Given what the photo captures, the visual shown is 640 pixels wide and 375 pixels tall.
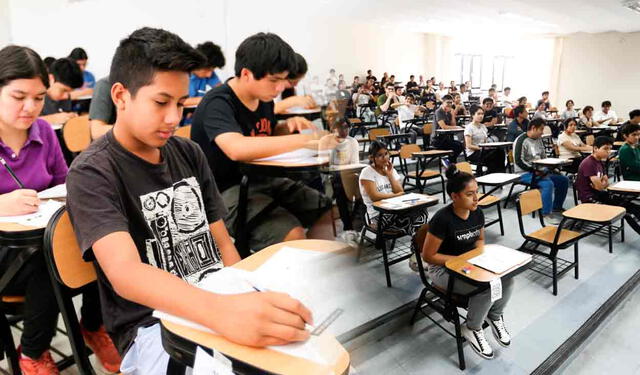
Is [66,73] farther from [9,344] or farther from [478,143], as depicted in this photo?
[478,143]

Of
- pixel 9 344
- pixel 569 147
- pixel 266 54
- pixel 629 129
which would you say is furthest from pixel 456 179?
pixel 629 129

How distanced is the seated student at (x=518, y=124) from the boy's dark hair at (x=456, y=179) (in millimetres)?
260

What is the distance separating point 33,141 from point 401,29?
1.36 meters

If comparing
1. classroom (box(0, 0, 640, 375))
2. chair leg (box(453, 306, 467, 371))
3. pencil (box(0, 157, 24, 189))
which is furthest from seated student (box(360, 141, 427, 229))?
pencil (box(0, 157, 24, 189))

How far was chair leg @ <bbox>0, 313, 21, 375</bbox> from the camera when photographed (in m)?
1.20

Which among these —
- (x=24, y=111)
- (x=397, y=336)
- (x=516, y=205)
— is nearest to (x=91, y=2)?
(x=24, y=111)

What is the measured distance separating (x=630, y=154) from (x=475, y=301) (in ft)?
9.57

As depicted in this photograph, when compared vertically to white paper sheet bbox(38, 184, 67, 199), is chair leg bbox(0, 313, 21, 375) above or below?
below

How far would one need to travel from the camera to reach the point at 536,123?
1.38 metres

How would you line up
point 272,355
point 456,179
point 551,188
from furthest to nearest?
point 551,188, point 456,179, point 272,355

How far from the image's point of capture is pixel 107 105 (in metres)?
1.48

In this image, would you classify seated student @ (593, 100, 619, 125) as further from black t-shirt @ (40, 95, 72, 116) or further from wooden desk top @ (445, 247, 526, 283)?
black t-shirt @ (40, 95, 72, 116)

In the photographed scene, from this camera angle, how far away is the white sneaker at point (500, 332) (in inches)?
50.0

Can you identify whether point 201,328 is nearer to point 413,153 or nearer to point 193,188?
point 193,188
